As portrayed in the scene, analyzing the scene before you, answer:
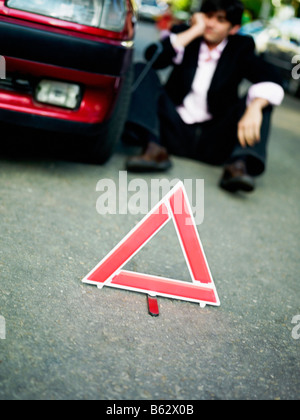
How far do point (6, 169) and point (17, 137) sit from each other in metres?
0.52

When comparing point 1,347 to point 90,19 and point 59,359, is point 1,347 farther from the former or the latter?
point 90,19

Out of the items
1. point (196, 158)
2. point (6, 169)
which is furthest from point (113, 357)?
point (196, 158)

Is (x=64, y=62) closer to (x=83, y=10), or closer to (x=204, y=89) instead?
(x=83, y=10)

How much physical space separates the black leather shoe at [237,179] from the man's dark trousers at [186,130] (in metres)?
0.08

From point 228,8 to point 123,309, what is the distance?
2522 millimetres

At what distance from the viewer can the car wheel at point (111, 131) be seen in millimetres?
3186

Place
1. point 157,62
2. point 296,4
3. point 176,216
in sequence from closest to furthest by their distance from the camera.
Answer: point 176,216
point 157,62
point 296,4

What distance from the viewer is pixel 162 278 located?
2.25 meters

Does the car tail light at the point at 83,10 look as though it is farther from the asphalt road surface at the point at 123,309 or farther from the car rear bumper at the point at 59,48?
the asphalt road surface at the point at 123,309

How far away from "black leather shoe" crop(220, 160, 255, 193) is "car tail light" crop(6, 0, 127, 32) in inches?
55.8

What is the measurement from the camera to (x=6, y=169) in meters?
3.16

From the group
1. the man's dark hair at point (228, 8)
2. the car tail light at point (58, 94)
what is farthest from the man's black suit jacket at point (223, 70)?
the car tail light at point (58, 94)

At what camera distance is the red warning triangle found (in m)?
2.16

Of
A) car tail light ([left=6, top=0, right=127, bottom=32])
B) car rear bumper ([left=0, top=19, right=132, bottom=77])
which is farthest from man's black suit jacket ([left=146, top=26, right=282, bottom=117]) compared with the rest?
car rear bumper ([left=0, top=19, right=132, bottom=77])
